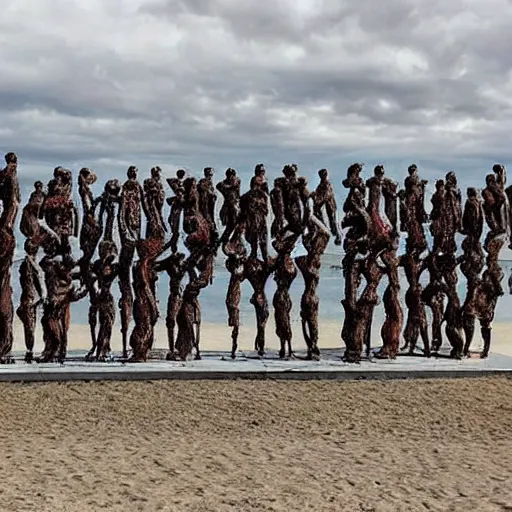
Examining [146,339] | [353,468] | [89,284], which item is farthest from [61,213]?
[353,468]

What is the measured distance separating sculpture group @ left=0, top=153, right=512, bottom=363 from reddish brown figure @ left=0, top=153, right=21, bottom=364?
0.01 m

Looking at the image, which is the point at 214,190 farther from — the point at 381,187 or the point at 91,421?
the point at 91,421

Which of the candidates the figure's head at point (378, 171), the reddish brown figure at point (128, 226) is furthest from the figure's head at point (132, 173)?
the figure's head at point (378, 171)

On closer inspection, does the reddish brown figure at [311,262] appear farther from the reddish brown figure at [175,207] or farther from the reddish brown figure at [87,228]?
the reddish brown figure at [87,228]

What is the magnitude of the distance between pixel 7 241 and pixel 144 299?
75.2 inches

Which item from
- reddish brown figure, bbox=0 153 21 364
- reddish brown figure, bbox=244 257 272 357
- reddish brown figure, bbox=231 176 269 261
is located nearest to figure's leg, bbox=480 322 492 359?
reddish brown figure, bbox=244 257 272 357

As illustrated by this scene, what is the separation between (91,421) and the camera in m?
9.54

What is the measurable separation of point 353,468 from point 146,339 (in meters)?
4.44

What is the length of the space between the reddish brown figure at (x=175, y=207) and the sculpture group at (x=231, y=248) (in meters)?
0.02

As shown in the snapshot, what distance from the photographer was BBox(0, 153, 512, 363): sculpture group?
456 inches

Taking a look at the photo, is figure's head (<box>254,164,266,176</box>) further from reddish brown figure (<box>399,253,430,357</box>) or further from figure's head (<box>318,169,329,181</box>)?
reddish brown figure (<box>399,253,430,357</box>)

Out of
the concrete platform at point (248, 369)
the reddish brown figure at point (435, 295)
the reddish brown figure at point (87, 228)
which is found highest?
the reddish brown figure at point (87, 228)

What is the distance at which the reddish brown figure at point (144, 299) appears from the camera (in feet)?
38.5

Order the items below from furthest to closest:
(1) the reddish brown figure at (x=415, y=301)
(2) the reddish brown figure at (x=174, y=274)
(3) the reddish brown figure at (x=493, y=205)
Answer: (1) the reddish brown figure at (x=415, y=301) → (3) the reddish brown figure at (x=493, y=205) → (2) the reddish brown figure at (x=174, y=274)
